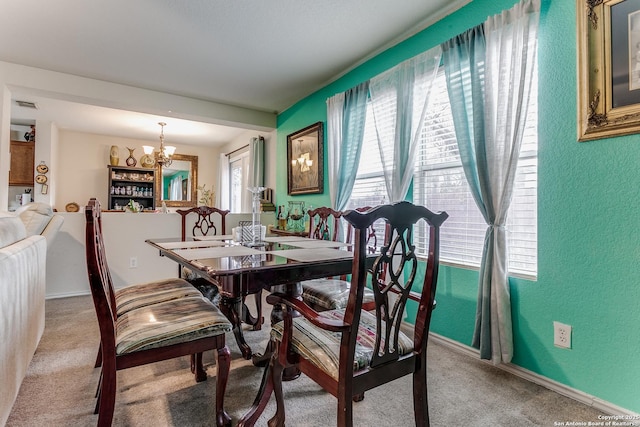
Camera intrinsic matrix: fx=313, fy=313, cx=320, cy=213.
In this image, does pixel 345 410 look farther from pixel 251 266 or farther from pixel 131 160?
pixel 131 160

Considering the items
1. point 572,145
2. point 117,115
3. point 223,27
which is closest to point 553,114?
point 572,145

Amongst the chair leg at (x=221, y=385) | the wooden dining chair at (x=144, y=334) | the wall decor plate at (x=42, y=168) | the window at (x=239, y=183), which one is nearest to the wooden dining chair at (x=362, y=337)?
the chair leg at (x=221, y=385)

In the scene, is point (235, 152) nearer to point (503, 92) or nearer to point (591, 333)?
point (503, 92)

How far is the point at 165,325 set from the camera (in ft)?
4.38

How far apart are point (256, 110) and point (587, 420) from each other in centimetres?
454

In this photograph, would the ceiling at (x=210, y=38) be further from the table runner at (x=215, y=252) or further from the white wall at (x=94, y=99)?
the table runner at (x=215, y=252)

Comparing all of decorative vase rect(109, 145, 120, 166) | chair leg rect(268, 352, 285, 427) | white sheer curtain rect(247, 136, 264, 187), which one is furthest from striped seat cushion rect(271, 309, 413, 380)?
decorative vase rect(109, 145, 120, 166)

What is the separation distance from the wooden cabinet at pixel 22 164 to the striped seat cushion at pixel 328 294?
547cm

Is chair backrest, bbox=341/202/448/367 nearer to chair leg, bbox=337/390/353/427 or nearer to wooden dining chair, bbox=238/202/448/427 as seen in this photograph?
wooden dining chair, bbox=238/202/448/427

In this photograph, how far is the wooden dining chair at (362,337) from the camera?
1020 mm

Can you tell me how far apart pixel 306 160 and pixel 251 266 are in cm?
280

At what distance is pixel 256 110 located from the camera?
15.0 ft

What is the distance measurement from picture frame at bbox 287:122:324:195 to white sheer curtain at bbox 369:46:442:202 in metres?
1.06

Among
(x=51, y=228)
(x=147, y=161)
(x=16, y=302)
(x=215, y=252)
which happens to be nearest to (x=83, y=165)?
(x=147, y=161)
